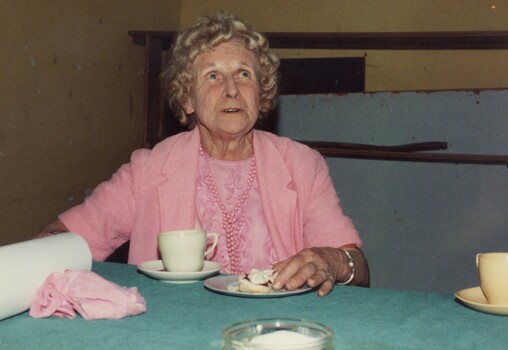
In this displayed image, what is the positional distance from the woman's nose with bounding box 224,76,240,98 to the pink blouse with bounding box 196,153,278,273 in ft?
0.68

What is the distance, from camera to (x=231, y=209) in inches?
79.4

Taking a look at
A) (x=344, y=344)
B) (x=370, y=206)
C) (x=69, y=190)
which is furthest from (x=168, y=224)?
(x=370, y=206)

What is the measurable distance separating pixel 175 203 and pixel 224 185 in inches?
6.6

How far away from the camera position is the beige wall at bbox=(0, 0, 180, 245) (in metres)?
2.81

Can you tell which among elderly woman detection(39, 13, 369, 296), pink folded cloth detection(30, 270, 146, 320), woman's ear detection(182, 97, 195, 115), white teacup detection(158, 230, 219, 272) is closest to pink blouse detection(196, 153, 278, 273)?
elderly woman detection(39, 13, 369, 296)

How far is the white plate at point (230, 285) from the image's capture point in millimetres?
1245

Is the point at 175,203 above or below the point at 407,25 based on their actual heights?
below

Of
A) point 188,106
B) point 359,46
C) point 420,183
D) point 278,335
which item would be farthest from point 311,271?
point 359,46

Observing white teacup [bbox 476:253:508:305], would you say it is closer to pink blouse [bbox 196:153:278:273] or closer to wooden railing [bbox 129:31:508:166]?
pink blouse [bbox 196:153:278:273]

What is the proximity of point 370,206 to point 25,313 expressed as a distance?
255cm

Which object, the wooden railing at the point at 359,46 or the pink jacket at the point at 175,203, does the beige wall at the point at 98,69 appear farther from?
the pink jacket at the point at 175,203

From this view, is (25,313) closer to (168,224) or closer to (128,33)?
(168,224)

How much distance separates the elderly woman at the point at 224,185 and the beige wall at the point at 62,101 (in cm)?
98

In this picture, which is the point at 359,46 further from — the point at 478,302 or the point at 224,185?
the point at 478,302
